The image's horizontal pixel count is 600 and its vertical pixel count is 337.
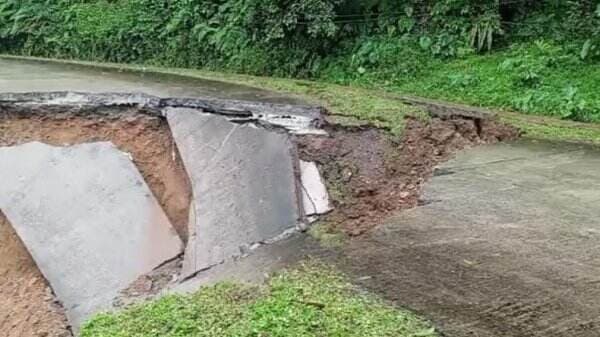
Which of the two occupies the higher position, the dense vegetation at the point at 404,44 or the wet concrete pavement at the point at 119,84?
the dense vegetation at the point at 404,44

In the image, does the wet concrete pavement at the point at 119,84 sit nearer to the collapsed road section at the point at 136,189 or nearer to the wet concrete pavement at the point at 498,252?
the collapsed road section at the point at 136,189

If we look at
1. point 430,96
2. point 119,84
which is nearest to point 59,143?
point 119,84

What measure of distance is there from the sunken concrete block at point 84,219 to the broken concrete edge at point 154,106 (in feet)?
1.58

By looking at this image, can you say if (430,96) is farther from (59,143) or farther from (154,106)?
(59,143)

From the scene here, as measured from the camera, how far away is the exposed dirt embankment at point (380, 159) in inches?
152

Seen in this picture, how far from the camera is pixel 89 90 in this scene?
19.6ft

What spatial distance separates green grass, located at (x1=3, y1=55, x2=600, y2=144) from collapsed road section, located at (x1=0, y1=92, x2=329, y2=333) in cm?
44

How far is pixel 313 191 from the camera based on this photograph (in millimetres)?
4082

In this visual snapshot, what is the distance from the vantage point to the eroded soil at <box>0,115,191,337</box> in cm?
361

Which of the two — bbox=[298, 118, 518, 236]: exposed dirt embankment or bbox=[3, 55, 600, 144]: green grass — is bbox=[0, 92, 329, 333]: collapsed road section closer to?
bbox=[298, 118, 518, 236]: exposed dirt embankment

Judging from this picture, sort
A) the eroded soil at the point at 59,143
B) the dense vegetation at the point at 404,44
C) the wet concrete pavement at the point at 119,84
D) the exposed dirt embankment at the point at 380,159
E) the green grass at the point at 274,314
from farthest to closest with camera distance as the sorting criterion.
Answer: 1. the dense vegetation at the point at 404,44
2. the wet concrete pavement at the point at 119,84
3. the exposed dirt embankment at the point at 380,159
4. the eroded soil at the point at 59,143
5. the green grass at the point at 274,314

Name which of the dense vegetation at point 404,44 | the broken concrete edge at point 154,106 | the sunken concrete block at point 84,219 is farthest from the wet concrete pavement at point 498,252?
the dense vegetation at point 404,44

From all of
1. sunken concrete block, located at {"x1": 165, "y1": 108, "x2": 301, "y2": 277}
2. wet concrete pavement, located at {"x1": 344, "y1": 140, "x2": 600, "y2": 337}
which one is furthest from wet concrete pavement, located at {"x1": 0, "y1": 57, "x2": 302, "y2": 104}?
wet concrete pavement, located at {"x1": 344, "y1": 140, "x2": 600, "y2": 337}

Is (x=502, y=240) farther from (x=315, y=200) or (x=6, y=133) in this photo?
(x=6, y=133)
